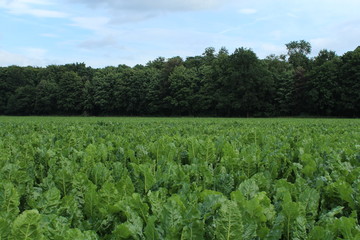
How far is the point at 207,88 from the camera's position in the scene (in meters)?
76.1

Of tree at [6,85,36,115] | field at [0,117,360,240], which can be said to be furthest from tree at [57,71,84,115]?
field at [0,117,360,240]

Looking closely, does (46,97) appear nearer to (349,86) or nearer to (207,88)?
(207,88)

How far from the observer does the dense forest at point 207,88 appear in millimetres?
62906

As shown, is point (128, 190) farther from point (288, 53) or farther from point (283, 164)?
point (288, 53)

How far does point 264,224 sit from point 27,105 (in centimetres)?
10222

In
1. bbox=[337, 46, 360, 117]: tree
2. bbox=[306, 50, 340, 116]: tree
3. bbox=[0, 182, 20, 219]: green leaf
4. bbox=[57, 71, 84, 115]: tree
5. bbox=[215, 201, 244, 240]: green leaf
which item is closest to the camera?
bbox=[215, 201, 244, 240]: green leaf

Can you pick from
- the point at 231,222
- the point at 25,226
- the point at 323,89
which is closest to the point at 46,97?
the point at 323,89

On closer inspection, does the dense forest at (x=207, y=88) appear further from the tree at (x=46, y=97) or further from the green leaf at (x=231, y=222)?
the green leaf at (x=231, y=222)

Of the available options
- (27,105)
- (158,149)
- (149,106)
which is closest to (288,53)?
(149,106)

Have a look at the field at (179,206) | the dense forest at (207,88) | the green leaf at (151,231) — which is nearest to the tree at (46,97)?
the dense forest at (207,88)

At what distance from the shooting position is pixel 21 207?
270 cm

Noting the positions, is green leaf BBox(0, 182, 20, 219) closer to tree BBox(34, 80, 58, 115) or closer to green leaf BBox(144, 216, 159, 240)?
green leaf BBox(144, 216, 159, 240)

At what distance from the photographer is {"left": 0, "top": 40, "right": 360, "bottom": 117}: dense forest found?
62906 millimetres

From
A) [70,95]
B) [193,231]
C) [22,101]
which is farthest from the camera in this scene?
[22,101]
